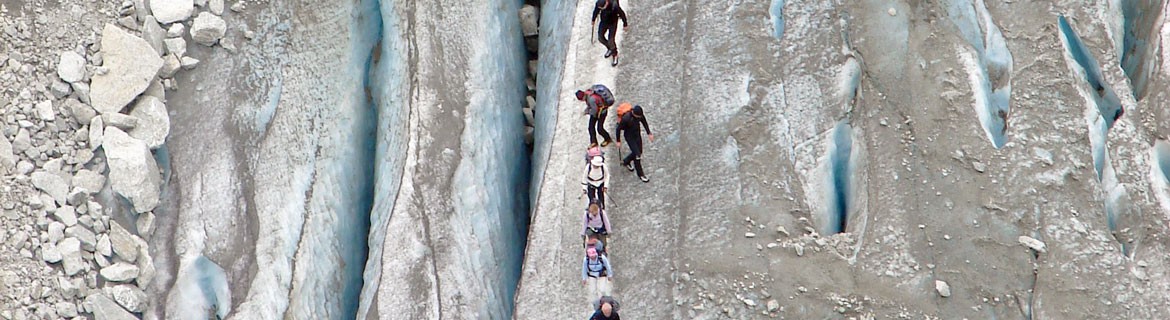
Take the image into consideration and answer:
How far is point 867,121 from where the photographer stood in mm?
16562

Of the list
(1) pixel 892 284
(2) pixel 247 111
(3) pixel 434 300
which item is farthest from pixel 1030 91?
(2) pixel 247 111

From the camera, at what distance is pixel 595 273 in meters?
14.9

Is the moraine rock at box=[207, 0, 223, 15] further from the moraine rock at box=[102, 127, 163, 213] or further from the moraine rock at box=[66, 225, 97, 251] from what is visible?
the moraine rock at box=[66, 225, 97, 251]

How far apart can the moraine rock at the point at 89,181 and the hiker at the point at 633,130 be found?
767 cm

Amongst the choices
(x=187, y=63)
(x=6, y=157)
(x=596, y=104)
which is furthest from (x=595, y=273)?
(x=6, y=157)

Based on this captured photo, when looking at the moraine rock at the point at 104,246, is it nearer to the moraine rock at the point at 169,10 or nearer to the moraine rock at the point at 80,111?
the moraine rock at the point at 80,111

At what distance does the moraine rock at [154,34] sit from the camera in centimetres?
1805

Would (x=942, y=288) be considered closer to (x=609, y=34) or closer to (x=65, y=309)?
(x=609, y=34)

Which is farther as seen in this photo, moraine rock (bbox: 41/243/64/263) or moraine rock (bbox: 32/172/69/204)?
moraine rock (bbox: 32/172/69/204)

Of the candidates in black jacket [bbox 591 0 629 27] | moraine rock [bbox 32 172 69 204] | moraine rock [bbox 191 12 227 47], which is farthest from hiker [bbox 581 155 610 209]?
moraine rock [bbox 32 172 69 204]

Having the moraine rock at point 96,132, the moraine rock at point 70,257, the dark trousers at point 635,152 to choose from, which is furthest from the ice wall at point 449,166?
the moraine rock at point 96,132

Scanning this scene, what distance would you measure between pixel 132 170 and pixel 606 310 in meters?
7.73

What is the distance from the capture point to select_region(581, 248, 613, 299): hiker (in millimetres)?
14719

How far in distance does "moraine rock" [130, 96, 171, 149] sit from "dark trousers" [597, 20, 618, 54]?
6.87 metres
